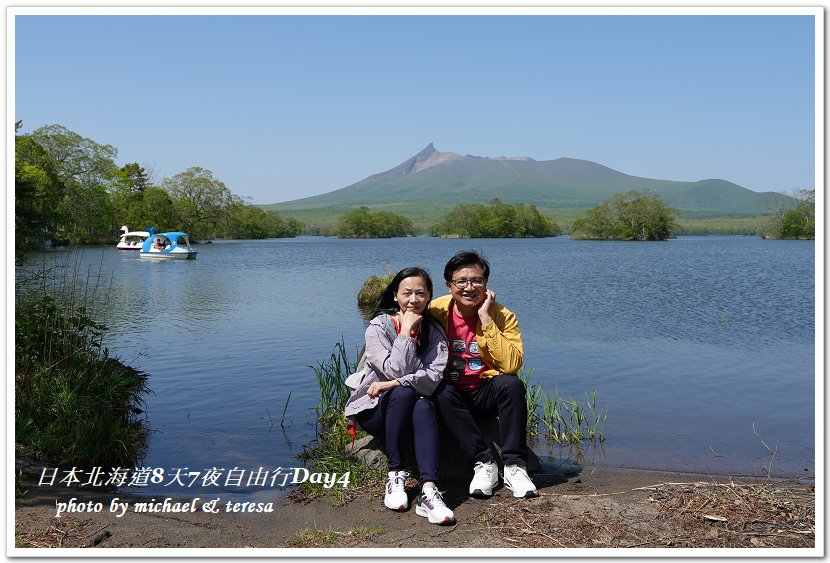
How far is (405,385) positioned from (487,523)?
3.58ft

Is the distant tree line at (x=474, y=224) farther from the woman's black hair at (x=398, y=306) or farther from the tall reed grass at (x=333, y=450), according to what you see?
the woman's black hair at (x=398, y=306)

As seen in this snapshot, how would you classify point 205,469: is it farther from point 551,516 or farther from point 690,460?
point 690,460

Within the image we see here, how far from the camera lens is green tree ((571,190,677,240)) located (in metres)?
98.0

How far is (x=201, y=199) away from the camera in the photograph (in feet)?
310

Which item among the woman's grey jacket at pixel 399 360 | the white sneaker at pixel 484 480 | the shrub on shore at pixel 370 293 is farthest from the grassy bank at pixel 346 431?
the shrub on shore at pixel 370 293

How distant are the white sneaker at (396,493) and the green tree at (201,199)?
90.5m

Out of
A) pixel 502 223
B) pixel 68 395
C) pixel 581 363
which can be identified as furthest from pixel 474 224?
pixel 68 395

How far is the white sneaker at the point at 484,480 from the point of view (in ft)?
16.7

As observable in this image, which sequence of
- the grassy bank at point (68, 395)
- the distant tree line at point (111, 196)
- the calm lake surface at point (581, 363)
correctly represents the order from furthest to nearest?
1. the distant tree line at point (111, 196)
2. the calm lake surface at point (581, 363)
3. the grassy bank at point (68, 395)

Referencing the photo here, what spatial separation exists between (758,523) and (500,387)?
1888mm

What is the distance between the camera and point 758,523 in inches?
178

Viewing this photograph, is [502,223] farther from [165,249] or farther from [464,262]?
[464,262]

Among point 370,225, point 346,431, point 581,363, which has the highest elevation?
point 370,225

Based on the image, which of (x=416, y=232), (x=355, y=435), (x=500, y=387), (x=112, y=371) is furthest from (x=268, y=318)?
(x=416, y=232)
